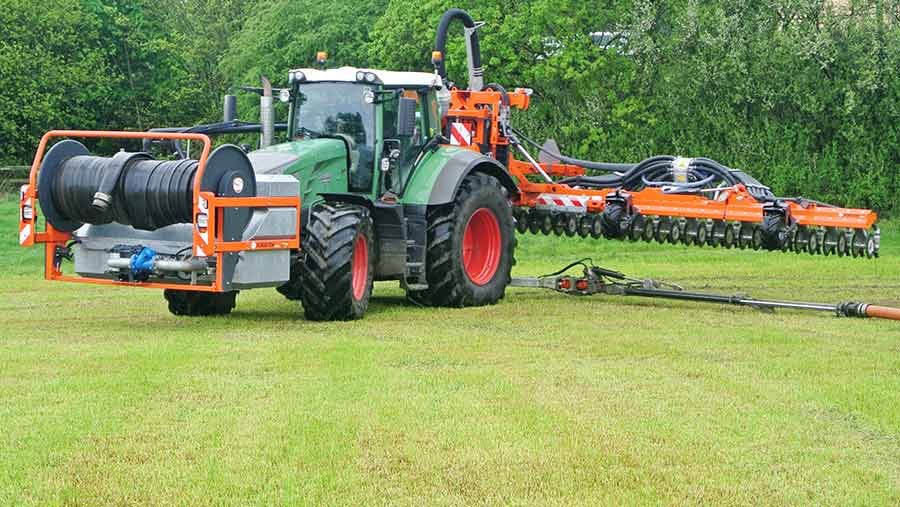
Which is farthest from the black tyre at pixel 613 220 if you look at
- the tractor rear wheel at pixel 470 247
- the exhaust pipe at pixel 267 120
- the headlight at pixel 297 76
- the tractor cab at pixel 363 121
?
the exhaust pipe at pixel 267 120

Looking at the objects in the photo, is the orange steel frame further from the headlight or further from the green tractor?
the headlight

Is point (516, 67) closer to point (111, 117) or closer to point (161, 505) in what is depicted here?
point (111, 117)

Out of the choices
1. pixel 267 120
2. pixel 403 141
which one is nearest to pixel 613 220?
pixel 403 141

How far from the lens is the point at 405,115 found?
1589cm

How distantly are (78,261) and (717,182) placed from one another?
7.60m

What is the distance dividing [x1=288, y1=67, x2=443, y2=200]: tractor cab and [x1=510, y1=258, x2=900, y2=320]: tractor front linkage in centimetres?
259

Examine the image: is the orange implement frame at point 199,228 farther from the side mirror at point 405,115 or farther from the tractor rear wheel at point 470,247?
the tractor rear wheel at point 470,247

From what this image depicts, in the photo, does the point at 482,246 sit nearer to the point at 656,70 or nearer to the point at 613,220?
the point at 613,220

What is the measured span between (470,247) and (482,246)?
0.15m

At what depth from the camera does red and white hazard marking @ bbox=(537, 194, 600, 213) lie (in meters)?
18.2

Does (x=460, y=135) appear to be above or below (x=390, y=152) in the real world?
above

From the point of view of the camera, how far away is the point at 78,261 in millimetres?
14742

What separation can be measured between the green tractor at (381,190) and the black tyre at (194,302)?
2.84 feet

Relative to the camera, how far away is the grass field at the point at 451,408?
787 cm
